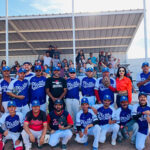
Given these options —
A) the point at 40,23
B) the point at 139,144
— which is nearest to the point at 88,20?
the point at 40,23

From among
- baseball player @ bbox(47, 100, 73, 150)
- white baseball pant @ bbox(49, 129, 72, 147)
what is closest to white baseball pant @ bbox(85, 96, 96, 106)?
baseball player @ bbox(47, 100, 73, 150)

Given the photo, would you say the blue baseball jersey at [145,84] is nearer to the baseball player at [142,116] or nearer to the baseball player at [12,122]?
the baseball player at [142,116]

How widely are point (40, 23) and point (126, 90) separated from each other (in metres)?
7.02

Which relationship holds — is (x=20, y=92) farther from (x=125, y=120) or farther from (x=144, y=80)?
(x=144, y=80)

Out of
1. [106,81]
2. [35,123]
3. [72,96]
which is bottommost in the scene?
[35,123]

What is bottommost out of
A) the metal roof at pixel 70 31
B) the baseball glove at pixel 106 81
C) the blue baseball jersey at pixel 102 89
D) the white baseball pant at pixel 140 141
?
the white baseball pant at pixel 140 141

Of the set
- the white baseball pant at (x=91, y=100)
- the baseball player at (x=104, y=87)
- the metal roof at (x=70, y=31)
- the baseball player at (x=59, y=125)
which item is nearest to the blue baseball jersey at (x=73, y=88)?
the white baseball pant at (x=91, y=100)

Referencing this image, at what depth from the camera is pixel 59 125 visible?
12.8ft

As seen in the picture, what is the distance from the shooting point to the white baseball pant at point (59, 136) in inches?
150

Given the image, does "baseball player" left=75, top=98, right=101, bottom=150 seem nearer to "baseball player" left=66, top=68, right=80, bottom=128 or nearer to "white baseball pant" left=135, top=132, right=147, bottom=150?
"baseball player" left=66, top=68, right=80, bottom=128

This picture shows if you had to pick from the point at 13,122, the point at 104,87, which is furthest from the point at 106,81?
the point at 13,122

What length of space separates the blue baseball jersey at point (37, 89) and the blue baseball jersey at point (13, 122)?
0.66m

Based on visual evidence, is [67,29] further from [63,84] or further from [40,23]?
[63,84]

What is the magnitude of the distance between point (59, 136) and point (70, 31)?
7.97m
